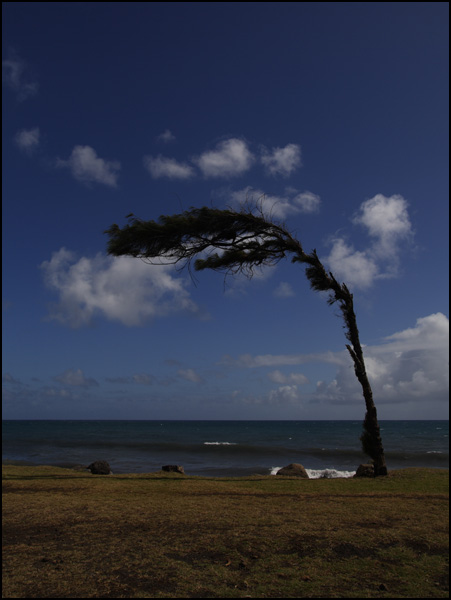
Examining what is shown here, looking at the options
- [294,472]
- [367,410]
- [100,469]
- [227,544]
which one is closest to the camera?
[227,544]

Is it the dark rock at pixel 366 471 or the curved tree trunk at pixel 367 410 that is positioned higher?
the curved tree trunk at pixel 367 410

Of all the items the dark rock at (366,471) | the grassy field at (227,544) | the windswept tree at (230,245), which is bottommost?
the dark rock at (366,471)

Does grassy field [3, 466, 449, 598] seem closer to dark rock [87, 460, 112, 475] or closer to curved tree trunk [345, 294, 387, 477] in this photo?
curved tree trunk [345, 294, 387, 477]

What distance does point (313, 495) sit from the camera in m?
10.0

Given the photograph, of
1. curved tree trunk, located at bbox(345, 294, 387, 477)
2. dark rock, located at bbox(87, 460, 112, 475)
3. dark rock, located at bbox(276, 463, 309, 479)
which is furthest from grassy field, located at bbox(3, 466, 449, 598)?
dark rock, located at bbox(87, 460, 112, 475)

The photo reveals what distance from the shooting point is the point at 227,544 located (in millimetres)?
5945

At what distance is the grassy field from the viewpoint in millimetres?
4570

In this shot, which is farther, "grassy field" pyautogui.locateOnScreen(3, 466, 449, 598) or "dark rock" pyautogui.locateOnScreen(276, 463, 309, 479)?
"dark rock" pyautogui.locateOnScreen(276, 463, 309, 479)

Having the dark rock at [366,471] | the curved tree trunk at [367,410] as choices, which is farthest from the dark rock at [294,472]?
the curved tree trunk at [367,410]

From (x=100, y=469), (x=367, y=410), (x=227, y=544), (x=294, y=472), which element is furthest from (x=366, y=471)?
(x=100, y=469)

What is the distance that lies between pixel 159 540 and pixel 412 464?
2630 centimetres

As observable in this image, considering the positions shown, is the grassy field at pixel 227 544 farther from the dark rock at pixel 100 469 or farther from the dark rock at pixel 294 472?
the dark rock at pixel 100 469

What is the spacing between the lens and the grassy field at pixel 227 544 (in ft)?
15.0

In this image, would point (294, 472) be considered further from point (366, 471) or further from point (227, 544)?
point (227, 544)
